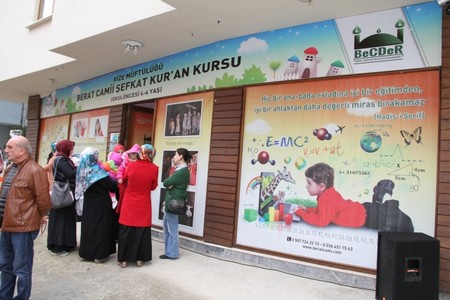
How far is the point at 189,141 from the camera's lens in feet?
21.6

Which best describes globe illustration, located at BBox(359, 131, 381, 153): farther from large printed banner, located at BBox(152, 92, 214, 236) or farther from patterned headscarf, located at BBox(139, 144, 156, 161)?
patterned headscarf, located at BBox(139, 144, 156, 161)

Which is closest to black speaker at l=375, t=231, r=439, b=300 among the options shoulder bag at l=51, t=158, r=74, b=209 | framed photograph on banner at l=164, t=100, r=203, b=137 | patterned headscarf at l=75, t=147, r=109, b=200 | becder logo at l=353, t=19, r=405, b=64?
becder logo at l=353, t=19, r=405, b=64

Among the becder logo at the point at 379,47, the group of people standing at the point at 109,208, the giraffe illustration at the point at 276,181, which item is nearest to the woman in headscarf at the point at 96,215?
the group of people standing at the point at 109,208

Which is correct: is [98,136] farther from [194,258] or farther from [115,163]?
[194,258]

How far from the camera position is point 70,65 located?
8.23 meters

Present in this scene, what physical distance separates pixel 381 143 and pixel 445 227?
1.20 metres

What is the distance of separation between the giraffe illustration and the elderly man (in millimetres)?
3069

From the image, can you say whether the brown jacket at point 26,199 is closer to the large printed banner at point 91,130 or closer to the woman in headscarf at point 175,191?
the woman in headscarf at point 175,191

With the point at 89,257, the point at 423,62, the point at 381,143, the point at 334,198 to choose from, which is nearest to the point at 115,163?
the point at 89,257

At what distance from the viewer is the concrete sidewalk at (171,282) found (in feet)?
13.3

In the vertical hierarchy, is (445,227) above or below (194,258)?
above

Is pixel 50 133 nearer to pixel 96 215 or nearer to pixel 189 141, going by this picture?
pixel 189 141

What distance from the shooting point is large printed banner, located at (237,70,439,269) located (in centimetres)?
436

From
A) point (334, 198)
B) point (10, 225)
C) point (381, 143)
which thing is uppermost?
point (381, 143)
